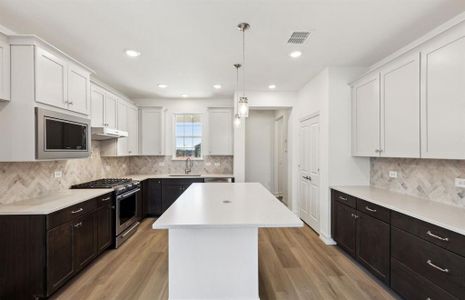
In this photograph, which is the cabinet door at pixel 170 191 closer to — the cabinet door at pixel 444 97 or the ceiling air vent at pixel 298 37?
the ceiling air vent at pixel 298 37

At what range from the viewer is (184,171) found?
532cm

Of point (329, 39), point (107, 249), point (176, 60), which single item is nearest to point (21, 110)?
point (176, 60)

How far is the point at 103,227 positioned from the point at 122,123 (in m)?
2.09

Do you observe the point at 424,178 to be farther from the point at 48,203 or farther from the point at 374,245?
the point at 48,203

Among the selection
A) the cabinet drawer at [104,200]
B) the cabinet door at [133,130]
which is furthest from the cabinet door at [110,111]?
the cabinet drawer at [104,200]

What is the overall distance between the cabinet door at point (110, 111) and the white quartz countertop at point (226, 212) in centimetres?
223

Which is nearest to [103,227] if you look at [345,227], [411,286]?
[345,227]

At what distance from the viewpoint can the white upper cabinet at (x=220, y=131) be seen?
16.6 ft

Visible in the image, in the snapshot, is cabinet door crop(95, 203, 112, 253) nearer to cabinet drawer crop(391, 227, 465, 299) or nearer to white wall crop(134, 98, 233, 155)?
white wall crop(134, 98, 233, 155)

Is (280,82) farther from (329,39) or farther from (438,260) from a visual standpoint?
(438,260)

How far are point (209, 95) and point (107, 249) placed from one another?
3.42 metres

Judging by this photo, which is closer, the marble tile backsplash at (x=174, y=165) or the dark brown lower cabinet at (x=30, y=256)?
the dark brown lower cabinet at (x=30, y=256)

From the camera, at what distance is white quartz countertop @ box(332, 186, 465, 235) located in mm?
1698

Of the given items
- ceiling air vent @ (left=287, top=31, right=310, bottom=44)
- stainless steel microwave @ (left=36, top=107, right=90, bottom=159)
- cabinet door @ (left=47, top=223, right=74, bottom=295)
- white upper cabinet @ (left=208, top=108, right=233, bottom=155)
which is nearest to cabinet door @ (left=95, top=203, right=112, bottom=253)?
cabinet door @ (left=47, top=223, right=74, bottom=295)
